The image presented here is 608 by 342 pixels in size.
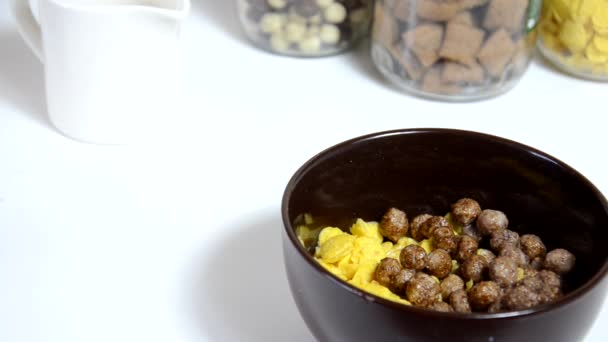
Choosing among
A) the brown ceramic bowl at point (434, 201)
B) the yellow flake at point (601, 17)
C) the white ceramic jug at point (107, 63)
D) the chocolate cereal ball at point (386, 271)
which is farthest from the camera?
the yellow flake at point (601, 17)

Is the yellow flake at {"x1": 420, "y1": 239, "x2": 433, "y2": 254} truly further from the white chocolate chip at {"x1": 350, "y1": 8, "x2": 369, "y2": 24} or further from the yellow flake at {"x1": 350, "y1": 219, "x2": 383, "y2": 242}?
the white chocolate chip at {"x1": 350, "y1": 8, "x2": 369, "y2": 24}

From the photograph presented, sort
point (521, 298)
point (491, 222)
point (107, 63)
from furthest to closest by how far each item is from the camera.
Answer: point (107, 63), point (491, 222), point (521, 298)

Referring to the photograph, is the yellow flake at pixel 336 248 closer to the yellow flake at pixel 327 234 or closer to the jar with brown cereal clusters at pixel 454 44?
the yellow flake at pixel 327 234

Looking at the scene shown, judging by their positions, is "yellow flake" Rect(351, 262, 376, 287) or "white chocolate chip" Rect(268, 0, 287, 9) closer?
"yellow flake" Rect(351, 262, 376, 287)

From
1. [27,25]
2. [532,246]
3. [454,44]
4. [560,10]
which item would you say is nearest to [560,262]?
[532,246]

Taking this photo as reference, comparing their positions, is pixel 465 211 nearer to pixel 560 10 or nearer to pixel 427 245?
pixel 427 245

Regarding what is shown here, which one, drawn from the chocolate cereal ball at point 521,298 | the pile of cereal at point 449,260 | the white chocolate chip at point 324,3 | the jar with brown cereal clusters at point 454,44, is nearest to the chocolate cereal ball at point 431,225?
the pile of cereal at point 449,260

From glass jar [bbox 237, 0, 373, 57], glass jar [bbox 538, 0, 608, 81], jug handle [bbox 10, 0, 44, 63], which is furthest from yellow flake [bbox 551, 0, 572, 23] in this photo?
jug handle [bbox 10, 0, 44, 63]
